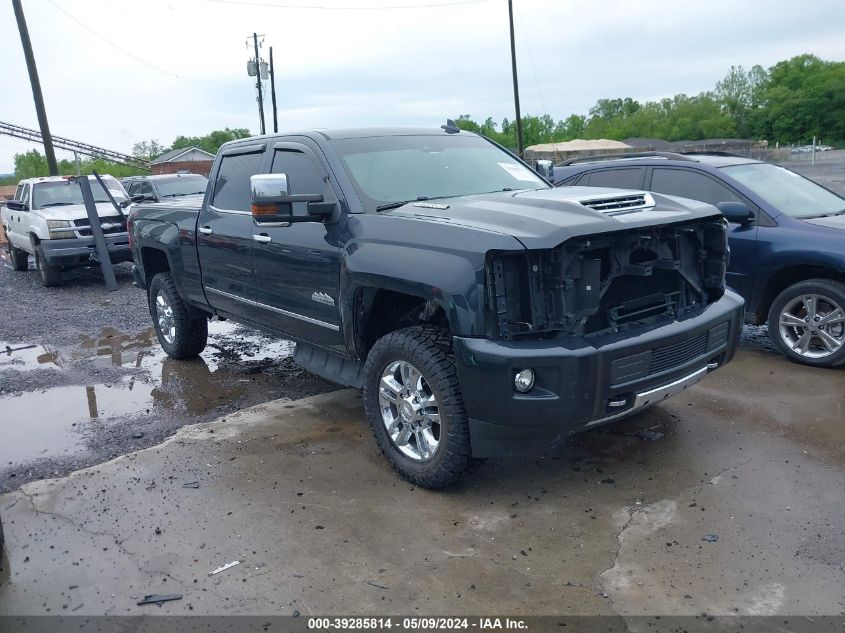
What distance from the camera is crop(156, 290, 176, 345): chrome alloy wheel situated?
7094 millimetres

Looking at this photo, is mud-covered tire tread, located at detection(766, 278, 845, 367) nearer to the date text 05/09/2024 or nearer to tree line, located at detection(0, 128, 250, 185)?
the date text 05/09/2024

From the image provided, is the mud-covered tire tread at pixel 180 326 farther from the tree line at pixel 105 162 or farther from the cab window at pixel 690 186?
the tree line at pixel 105 162

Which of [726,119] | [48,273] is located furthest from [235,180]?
[726,119]

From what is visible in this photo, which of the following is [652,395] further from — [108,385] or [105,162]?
[105,162]

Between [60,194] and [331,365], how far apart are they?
36.4 ft

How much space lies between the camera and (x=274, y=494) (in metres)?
4.18

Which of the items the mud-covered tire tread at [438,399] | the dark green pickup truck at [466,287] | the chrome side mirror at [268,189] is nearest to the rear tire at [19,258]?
the dark green pickup truck at [466,287]

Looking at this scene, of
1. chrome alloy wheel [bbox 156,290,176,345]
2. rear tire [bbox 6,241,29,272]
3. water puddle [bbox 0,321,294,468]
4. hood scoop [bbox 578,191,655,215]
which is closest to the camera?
hood scoop [bbox 578,191,655,215]

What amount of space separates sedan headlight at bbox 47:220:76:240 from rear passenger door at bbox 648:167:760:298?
32.3 ft

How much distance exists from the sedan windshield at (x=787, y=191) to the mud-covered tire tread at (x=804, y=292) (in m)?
0.67

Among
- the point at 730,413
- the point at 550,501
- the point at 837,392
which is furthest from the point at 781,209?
the point at 550,501

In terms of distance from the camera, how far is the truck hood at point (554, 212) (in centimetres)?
357

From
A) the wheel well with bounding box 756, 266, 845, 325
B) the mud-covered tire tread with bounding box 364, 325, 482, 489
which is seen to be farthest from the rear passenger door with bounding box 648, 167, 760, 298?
the mud-covered tire tread with bounding box 364, 325, 482, 489

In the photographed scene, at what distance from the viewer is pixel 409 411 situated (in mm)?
4078
